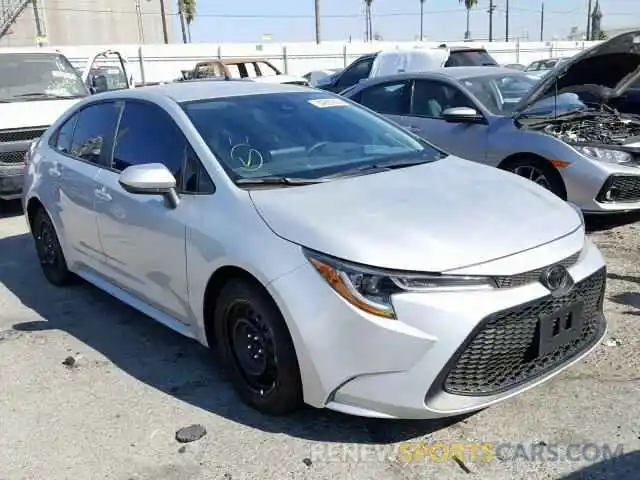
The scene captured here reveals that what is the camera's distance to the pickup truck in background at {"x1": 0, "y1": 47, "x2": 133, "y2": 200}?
8078mm

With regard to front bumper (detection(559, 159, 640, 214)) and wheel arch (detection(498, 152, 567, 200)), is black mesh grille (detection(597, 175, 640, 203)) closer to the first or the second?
front bumper (detection(559, 159, 640, 214))

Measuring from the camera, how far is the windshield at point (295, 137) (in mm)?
3652

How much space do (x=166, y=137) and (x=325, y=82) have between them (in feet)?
44.8

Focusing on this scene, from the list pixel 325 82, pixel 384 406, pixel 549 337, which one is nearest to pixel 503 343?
pixel 549 337

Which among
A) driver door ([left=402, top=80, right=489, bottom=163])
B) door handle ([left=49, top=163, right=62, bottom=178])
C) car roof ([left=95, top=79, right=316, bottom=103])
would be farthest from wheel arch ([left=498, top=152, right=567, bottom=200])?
door handle ([left=49, top=163, right=62, bottom=178])

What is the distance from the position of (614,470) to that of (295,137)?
2328mm

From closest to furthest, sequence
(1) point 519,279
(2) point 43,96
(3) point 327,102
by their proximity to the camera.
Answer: (1) point 519,279 < (3) point 327,102 < (2) point 43,96

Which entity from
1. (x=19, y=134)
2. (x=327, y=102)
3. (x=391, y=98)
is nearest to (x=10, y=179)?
(x=19, y=134)

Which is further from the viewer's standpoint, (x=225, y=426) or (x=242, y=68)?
(x=242, y=68)

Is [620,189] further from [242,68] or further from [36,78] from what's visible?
[242,68]

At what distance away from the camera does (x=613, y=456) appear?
287 cm

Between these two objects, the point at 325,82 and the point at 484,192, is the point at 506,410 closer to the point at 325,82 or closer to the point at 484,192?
the point at 484,192

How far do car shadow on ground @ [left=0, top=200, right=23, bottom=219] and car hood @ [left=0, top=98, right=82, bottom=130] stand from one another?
3.65ft

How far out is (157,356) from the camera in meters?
4.13
